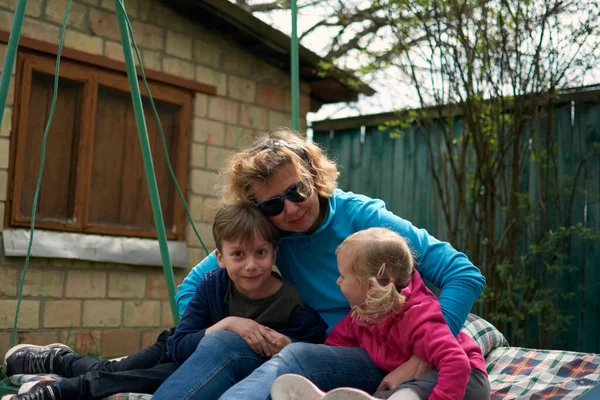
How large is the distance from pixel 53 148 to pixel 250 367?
3554 millimetres

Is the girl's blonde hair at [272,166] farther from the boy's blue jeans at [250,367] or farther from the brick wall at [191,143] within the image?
the brick wall at [191,143]

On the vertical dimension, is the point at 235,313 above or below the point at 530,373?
above

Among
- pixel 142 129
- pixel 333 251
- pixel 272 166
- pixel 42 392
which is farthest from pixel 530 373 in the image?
pixel 142 129

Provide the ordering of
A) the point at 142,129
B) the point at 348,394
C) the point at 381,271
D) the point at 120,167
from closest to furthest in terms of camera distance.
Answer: the point at 348,394
the point at 381,271
the point at 142,129
the point at 120,167

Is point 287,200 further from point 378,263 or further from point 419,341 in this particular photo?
point 419,341

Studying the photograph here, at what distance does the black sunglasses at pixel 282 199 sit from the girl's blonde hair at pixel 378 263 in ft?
1.15

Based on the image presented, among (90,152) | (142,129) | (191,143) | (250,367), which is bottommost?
(250,367)

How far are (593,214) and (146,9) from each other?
369 cm

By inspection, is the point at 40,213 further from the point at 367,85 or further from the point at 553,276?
the point at 553,276

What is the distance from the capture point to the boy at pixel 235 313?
2461mm

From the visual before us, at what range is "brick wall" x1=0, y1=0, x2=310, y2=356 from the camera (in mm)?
5164

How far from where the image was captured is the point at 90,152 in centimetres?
554

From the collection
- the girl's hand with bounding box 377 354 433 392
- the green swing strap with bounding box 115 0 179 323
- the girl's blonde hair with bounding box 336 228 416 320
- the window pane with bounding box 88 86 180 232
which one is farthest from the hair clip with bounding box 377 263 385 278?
the window pane with bounding box 88 86 180 232

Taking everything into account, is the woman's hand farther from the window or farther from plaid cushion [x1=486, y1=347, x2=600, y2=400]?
the window
